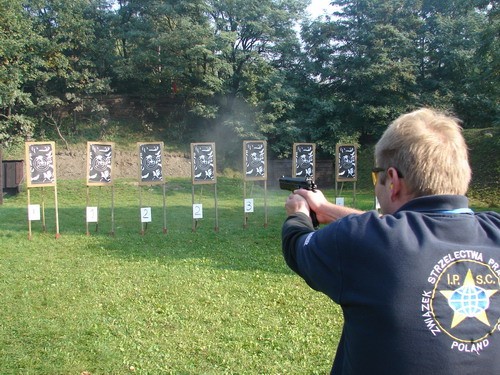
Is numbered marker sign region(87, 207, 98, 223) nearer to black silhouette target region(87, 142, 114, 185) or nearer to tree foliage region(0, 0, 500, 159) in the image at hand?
black silhouette target region(87, 142, 114, 185)

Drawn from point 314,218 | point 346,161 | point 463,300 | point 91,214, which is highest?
point 346,161

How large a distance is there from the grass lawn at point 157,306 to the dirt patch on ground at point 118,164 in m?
8.48

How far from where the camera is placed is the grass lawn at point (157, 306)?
3.28m

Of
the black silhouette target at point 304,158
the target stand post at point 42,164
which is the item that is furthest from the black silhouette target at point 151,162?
the black silhouette target at point 304,158

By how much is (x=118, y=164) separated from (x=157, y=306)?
1373 centimetres

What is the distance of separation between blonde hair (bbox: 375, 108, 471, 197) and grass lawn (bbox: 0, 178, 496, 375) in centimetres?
233

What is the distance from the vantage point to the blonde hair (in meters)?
1.13

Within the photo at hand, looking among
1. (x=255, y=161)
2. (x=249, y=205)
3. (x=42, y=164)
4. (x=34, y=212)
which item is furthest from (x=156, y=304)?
(x=255, y=161)

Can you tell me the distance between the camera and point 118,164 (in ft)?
56.8

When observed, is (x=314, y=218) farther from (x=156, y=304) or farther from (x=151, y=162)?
(x=151, y=162)

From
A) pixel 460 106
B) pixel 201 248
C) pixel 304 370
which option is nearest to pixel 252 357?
pixel 304 370

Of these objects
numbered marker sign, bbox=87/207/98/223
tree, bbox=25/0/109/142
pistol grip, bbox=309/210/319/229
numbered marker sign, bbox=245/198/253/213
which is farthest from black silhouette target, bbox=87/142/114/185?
tree, bbox=25/0/109/142

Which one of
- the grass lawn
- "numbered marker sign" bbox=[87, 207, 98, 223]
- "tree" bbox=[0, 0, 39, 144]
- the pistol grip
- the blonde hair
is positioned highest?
"tree" bbox=[0, 0, 39, 144]

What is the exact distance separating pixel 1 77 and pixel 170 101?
708 centimetres
